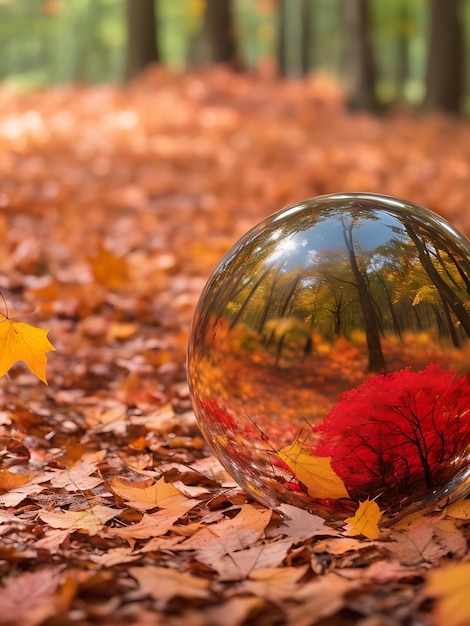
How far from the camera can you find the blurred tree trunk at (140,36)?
51.6 ft

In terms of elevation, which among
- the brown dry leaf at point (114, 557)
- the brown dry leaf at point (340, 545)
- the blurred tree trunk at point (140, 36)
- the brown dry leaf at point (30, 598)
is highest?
the blurred tree trunk at point (140, 36)

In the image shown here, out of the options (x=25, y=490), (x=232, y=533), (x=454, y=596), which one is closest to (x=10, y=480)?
(x=25, y=490)

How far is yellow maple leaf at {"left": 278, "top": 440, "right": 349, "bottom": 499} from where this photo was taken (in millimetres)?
2209

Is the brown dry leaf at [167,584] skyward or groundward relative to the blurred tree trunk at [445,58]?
groundward

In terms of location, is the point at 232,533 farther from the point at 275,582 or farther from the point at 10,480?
the point at 10,480

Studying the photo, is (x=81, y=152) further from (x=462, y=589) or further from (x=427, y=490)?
(x=462, y=589)

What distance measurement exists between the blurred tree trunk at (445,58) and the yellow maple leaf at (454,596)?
1392 centimetres

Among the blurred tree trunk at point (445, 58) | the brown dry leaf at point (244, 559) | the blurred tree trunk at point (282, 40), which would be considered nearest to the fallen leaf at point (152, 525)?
the brown dry leaf at point (244, 559)

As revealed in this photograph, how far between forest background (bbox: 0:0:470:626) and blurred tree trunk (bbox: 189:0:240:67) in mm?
2361

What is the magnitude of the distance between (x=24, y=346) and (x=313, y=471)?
0.88 meters

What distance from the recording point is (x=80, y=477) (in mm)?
2680

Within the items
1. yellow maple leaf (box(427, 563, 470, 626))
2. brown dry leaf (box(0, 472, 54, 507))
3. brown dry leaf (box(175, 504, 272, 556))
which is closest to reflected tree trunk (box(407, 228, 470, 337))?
brown dry leaf (box(175, 504, 272, 556))

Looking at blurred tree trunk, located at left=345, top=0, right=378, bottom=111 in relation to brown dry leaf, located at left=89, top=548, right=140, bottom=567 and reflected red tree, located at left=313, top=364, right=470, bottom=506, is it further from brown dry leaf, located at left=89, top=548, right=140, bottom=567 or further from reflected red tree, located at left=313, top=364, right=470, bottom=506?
brown dry leaf, located at left=89, top=548, right=140, bottom=567

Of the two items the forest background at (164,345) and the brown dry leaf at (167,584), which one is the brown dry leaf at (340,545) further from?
the brown dry leaf at (167,584)
